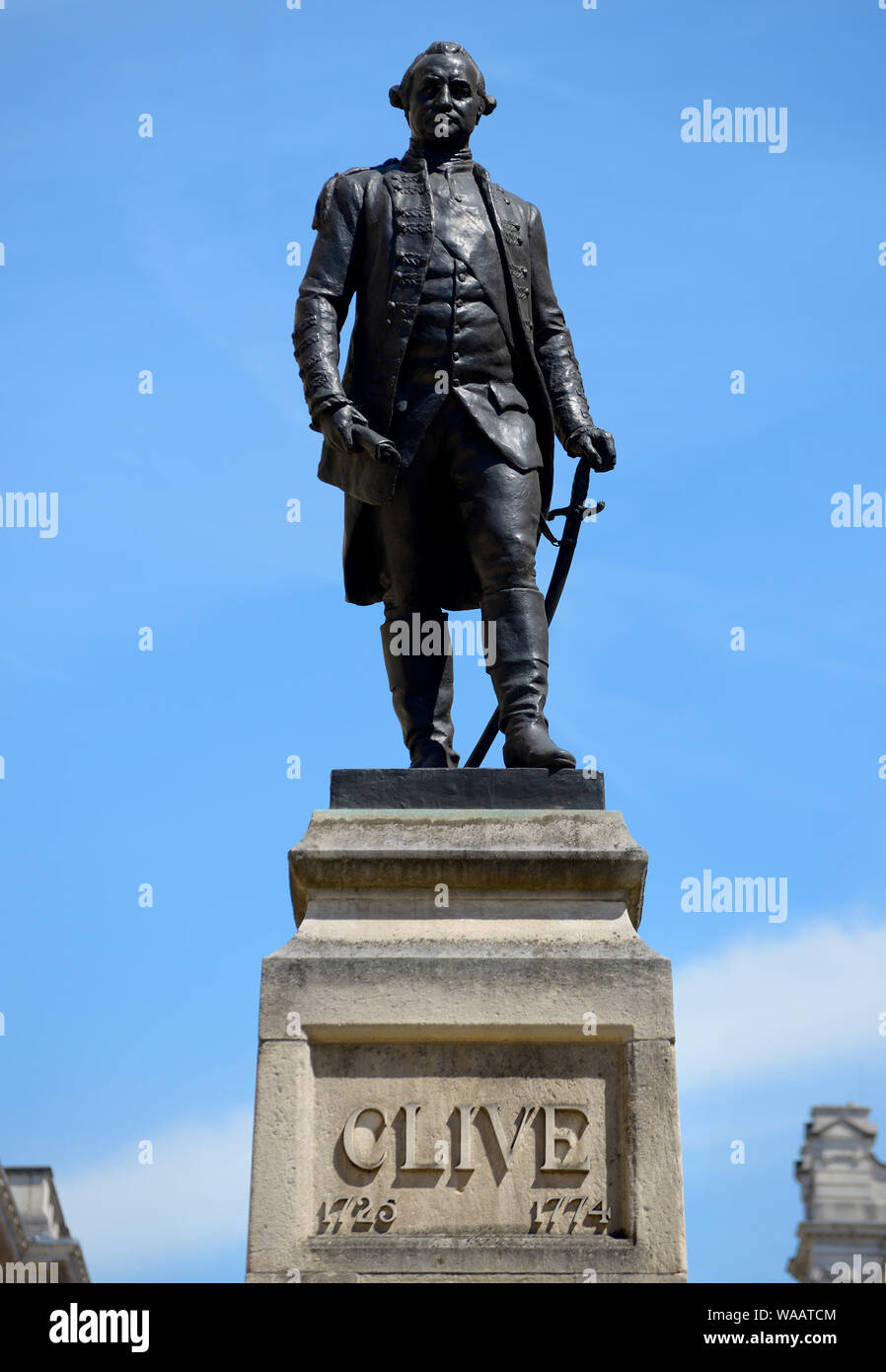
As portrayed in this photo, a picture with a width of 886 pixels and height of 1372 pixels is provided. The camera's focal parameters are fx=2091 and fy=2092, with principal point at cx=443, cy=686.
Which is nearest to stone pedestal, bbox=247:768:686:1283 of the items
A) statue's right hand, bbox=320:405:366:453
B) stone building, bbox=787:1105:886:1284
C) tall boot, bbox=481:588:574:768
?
tall boot, bbox=481:588:574:768

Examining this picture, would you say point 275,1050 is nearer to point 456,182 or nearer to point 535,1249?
point 535,1249

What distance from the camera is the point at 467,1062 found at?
27.5ft

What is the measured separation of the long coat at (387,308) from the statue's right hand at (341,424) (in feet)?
0.21

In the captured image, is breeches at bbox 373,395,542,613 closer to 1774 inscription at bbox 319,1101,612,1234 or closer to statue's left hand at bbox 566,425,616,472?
statue's left hand at bbox 566,425,616,472

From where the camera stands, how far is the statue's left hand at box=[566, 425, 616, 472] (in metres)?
9.93

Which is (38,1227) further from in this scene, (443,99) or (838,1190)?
(443,99)

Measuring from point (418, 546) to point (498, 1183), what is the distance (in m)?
3.07

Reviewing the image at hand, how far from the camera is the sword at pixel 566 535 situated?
32.6 feet

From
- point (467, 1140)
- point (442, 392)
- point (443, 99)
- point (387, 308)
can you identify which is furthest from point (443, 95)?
point (467, 1140)
